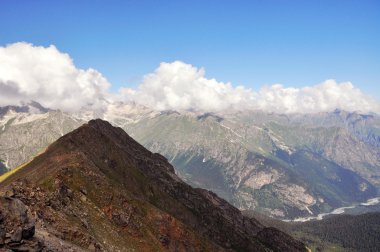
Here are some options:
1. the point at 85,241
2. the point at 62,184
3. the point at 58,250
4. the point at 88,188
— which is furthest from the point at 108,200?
the point at 58,250

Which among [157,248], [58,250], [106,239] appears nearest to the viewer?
[58,250]

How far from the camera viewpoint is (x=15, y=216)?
7506cm

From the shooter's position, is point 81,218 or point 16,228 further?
point 81,218

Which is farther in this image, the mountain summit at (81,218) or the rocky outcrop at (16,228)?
the mountain summit at (81,218)

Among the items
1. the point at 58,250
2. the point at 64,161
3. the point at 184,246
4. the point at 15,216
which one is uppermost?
the point at 64,161

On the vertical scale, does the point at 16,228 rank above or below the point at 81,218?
above

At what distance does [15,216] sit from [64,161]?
400 feet

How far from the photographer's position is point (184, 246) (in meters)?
187

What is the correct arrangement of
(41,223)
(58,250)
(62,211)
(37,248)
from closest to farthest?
1. (37,248)
2. (58,250)
3. (41,223)
4. (62,211)

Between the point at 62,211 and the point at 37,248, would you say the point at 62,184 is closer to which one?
the point at 62,211

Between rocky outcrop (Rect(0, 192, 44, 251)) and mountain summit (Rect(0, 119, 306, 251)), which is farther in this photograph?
mountain summit (Rect(0, 119, 306, 251))

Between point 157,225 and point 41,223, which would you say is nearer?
point 41,223

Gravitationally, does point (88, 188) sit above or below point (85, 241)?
above

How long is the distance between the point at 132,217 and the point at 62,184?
3693 centimetres
